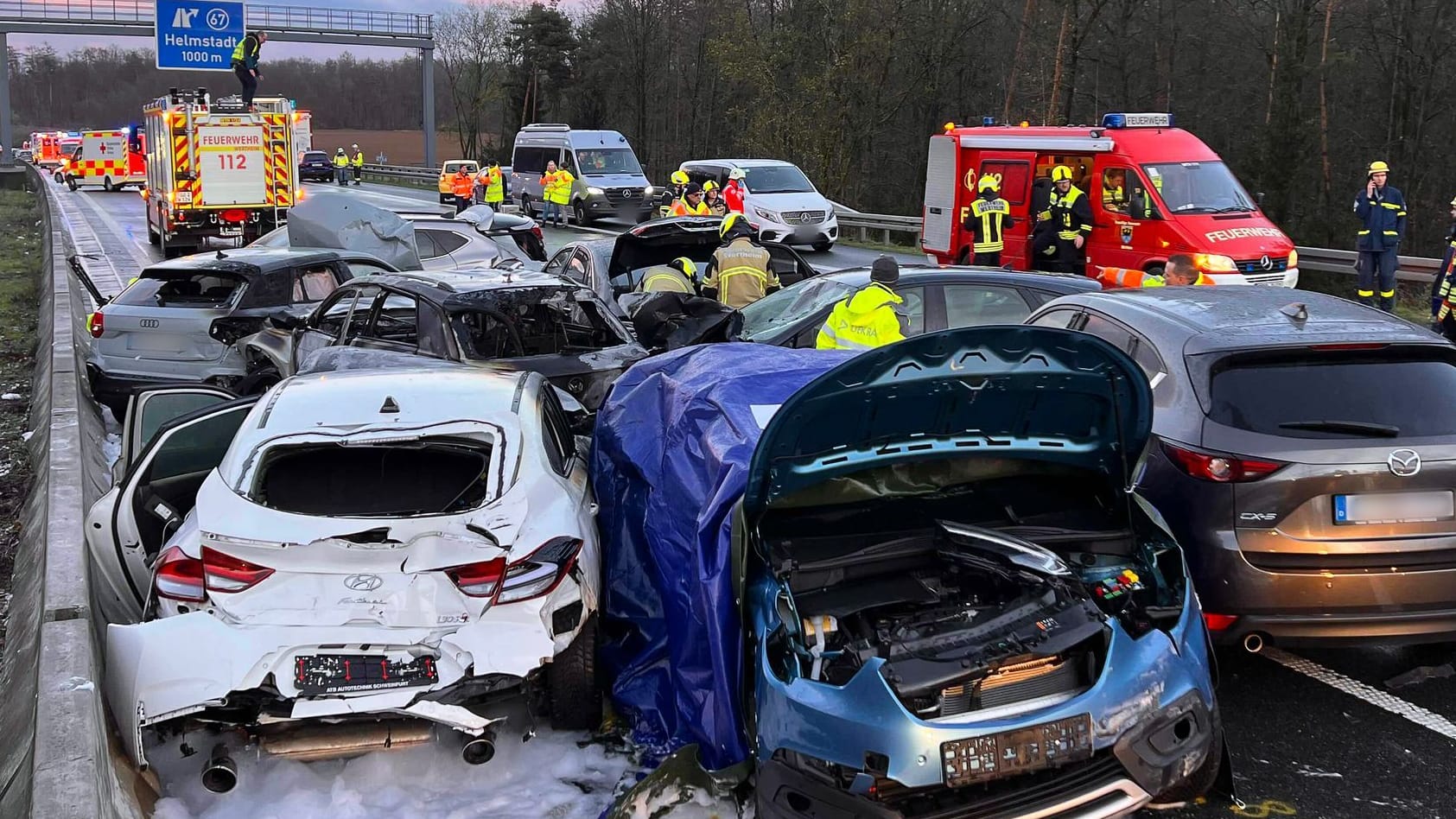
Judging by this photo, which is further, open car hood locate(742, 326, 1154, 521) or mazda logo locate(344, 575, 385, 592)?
mazda logo locate(344, 575, 385, 592)

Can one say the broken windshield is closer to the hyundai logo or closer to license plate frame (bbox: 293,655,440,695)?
license plate frame (bbox: 293,655,440,695)

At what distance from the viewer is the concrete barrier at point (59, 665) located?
3.31 metres

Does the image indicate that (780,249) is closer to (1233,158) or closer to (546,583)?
(546,583)

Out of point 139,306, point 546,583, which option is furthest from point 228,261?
point 546,583

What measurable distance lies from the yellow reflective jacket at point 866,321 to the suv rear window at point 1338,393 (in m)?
2.93

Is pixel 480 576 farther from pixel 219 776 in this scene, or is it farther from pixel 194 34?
pixel 194 34

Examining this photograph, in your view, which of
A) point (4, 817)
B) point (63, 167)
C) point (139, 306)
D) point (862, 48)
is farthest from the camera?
point (63, 167)

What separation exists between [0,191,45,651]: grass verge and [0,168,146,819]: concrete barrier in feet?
0.71

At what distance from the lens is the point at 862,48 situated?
120 feet

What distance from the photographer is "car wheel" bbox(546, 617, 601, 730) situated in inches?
177

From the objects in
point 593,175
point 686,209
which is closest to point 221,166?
point 686,209

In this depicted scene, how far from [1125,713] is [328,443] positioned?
2.94 meters

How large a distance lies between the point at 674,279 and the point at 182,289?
4168 millimetres

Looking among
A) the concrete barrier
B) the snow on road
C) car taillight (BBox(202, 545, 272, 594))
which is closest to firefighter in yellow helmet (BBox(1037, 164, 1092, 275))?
the concrete barrier
